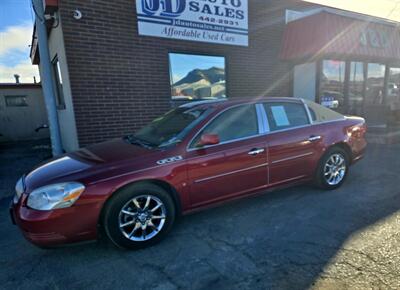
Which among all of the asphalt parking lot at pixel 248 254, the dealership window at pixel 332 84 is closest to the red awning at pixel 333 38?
the dealership window at pixel 332 84

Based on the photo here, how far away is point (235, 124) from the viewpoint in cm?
345

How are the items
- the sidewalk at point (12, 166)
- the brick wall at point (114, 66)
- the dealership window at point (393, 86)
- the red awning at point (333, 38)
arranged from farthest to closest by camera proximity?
the dealership window at point (393, 86)
the red awning at point (333, 38)
the brick wall at point (114, 66)
the sidewalk at point (12, 166)

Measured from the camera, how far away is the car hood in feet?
8.64

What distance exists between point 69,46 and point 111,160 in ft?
12.2

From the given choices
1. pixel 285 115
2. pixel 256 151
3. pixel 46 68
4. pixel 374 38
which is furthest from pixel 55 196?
pixel 374 38

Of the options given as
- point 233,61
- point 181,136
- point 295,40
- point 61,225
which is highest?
point 295,40

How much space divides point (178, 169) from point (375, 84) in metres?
10.7

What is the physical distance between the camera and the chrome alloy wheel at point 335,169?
416 cm

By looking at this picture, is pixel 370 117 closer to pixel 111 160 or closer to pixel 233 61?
pixel 233 61

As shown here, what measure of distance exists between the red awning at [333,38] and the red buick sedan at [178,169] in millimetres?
3935

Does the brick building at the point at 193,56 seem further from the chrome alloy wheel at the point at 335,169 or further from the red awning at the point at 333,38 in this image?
the chrome alloy wheel at the point at 335,169

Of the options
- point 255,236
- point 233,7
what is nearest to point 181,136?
point 255,236

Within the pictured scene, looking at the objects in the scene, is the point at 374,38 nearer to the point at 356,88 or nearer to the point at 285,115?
the point at 356,88

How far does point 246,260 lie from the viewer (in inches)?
99.6
